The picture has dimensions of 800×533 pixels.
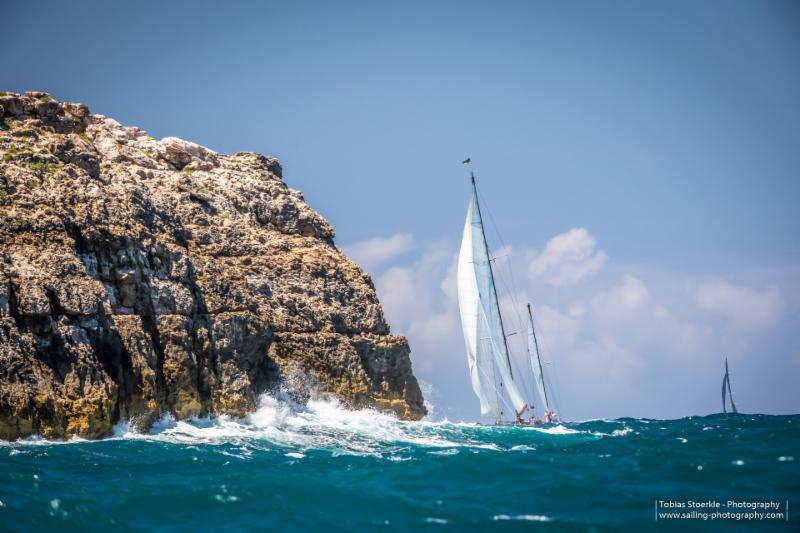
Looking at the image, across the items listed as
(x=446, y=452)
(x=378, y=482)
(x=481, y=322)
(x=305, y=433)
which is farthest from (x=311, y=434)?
(x=481, y=322)

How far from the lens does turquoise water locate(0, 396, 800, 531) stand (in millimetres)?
15148

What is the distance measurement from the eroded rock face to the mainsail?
4271 mm

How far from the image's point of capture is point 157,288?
32969 millimetres

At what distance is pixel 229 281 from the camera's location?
3784 cm

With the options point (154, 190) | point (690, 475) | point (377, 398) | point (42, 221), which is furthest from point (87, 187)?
point (690, 475)

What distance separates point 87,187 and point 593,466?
2497 centimetres

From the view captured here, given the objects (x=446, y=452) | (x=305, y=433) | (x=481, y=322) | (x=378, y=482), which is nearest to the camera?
(x=378, y=482)

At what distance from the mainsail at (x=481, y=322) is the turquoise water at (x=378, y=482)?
16175 millimetres

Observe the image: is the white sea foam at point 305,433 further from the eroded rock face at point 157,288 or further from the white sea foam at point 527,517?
the white sea foam at point 527,517

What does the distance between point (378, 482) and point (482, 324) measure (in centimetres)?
2664

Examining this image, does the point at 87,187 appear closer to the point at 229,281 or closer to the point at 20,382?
the point at 229,281

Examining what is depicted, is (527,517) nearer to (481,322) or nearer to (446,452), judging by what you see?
(446,452)

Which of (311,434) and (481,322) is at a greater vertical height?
(481,322)

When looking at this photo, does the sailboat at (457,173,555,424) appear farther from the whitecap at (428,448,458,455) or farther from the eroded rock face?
the whitecap at (428,448,458,455)
